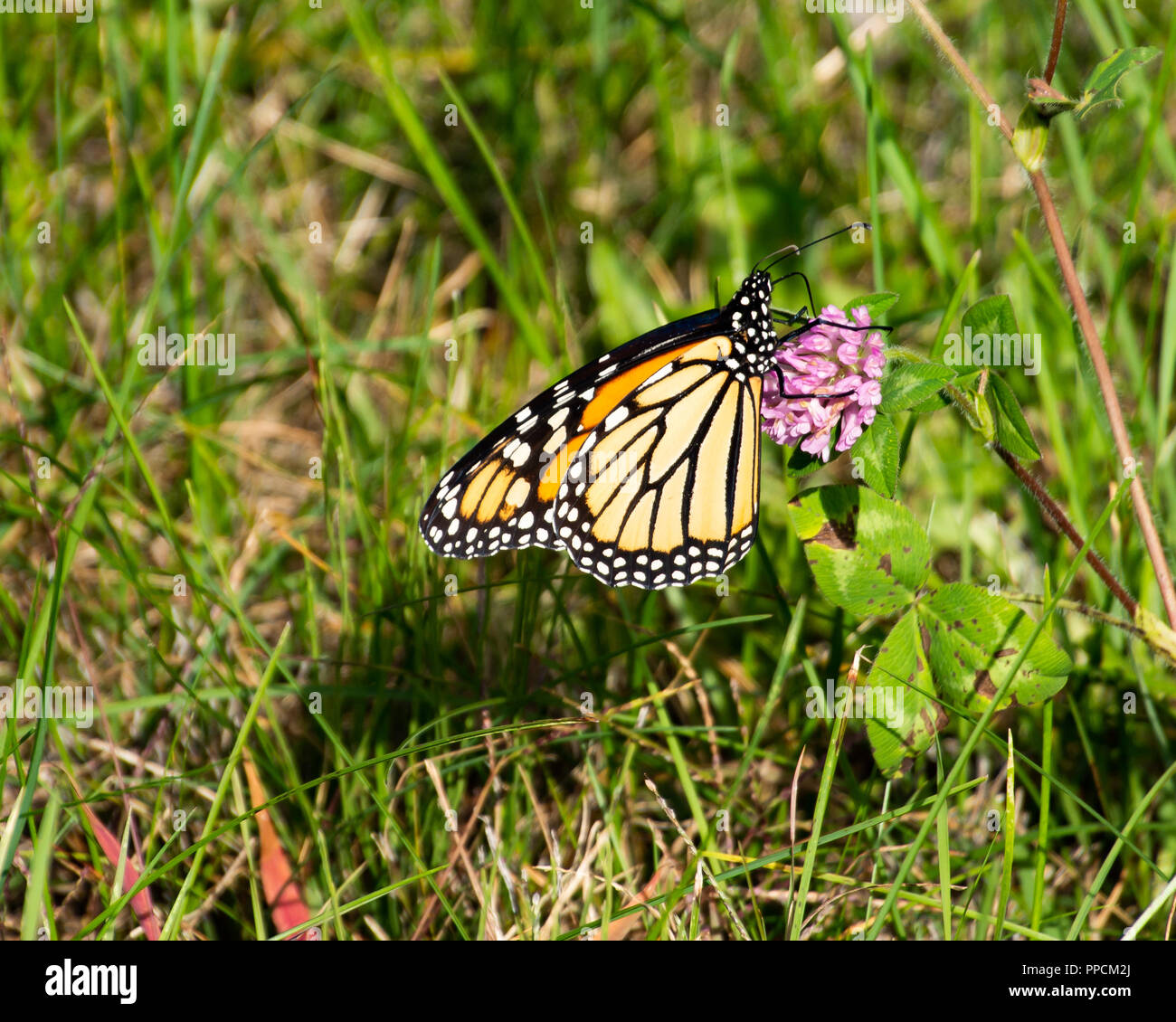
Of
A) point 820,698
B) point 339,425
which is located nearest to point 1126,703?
point 820,698

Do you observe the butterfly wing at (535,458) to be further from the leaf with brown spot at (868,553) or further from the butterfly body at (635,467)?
the leaf with brown spot at (868,553)

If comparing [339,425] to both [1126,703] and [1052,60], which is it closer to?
[1052,60]

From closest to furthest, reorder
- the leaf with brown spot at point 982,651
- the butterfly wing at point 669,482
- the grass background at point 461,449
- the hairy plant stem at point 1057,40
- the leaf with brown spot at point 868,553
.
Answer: the hairy plant stem at point 1057,40 → the leaf with brown spot at point 982,651 → the leaf with brown spot at point 868,553 → the grass background at point 461,449 → the butterfly wing at point 669,482

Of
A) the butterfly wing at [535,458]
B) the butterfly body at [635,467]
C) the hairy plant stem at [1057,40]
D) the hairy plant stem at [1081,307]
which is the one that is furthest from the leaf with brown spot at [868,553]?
the hairy plant stem at [1057,40]

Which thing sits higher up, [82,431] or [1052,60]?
[1052,60]

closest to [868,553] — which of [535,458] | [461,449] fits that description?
[535,458]
